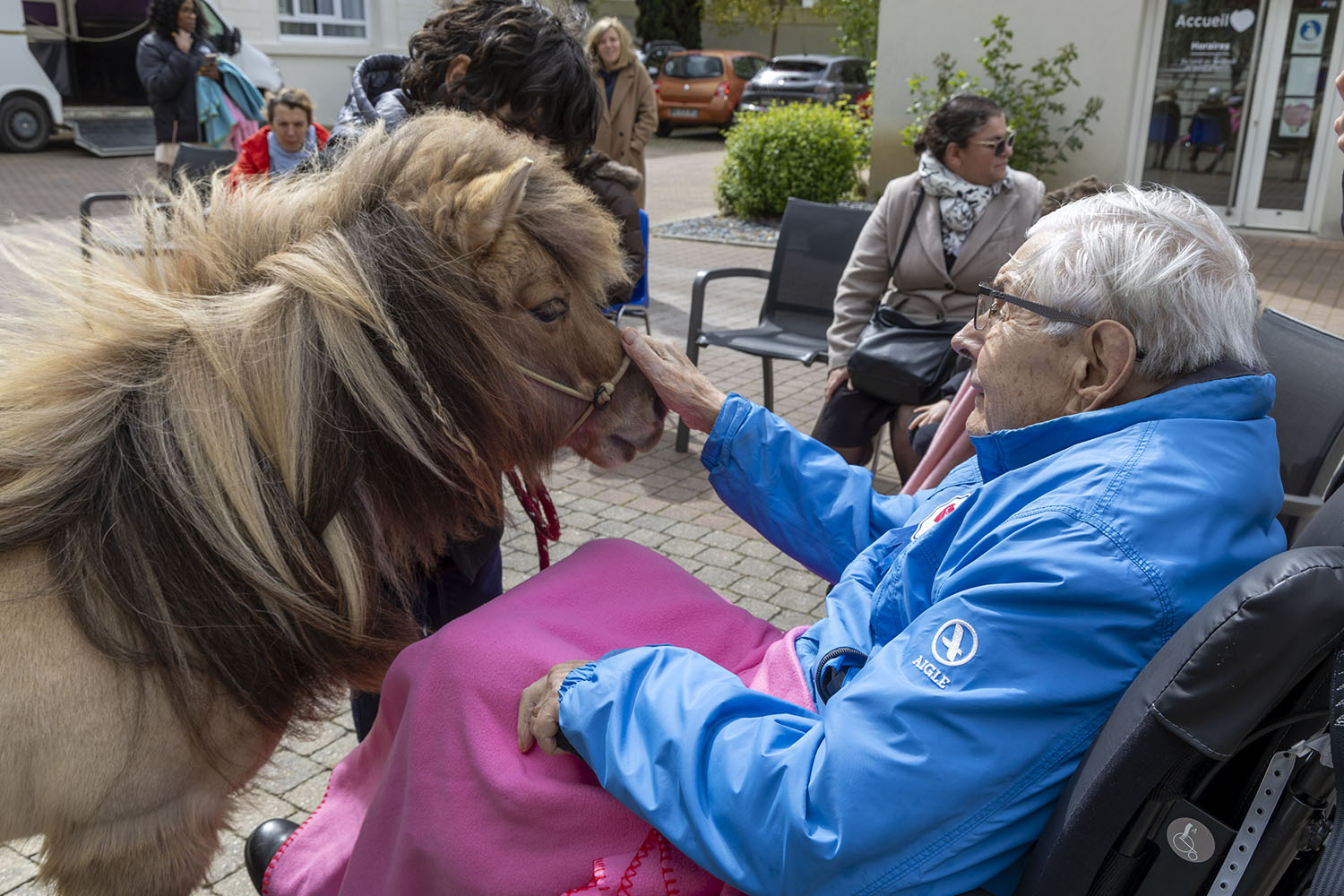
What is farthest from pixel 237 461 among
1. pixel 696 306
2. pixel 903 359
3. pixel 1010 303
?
pixel 696 306

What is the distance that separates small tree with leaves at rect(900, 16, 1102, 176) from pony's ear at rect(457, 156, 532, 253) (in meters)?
10.3

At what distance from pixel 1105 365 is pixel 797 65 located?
20.6 meters

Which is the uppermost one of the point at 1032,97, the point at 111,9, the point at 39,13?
the point at 111,9

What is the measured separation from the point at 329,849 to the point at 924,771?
1170 mm

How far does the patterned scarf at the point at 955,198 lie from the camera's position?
4.20 meters

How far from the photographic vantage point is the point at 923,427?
12.7 ft

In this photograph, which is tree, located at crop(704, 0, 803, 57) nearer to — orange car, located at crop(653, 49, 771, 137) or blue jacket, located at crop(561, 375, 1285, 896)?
orange car, located at crop(653, 49, 771, 137)

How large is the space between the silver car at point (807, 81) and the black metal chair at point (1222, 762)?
63.1 ft

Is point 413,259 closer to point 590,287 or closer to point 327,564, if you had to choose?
point 590,287

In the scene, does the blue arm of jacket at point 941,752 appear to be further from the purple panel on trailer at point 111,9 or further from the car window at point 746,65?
Result: the car window at point 746,65

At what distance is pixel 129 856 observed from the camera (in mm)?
1536

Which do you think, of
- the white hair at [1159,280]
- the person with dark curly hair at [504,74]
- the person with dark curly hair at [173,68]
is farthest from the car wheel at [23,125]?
the white hair at [1159,280]

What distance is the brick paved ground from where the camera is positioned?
9.02ft

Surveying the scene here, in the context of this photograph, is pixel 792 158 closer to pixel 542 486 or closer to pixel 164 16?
pixel 164 16
